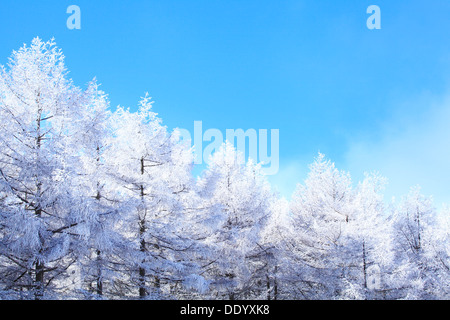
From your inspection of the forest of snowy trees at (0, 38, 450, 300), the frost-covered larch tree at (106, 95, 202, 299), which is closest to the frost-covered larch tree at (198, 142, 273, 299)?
the forest of snowy trees at (0, 38, 450, 300)

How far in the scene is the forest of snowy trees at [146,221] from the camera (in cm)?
967

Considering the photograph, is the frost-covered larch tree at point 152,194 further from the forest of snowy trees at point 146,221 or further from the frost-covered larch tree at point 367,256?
the frost-covered larch tree at point 367,256

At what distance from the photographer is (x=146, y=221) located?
41.8 ft

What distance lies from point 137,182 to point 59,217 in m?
3.18

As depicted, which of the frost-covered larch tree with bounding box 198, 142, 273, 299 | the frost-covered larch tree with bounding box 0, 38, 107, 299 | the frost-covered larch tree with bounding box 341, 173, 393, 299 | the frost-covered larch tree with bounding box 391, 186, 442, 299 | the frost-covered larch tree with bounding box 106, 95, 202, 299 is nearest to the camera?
the frost-covered larch tree with bounding box 0, 38, 107, 299

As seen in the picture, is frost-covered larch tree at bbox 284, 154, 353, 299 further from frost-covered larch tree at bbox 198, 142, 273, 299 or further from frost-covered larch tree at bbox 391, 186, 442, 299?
frost-covered larch tree at bbox 391, 186, 442, 299

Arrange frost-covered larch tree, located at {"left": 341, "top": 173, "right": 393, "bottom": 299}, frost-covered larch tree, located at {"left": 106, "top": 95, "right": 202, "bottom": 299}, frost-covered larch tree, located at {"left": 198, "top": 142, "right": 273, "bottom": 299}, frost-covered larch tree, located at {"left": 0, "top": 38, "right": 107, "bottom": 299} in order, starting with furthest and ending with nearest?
frost-covered larch tree, located at {"left": 198, "top": 142, "right": 273, "bottom": 299} → frost-covered larch tree, located at {"left": 341, "top": 173, "right": 393, "bottom": 299} → frost-covered larch tree, located at {"left": 106, "top": 95, "right": 202, "bottom": 299} → frost-covered larch tree, located at {"left": 0, "top": 38, "right": 107, "bottom": 299}

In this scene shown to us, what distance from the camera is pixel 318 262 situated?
15.8 m

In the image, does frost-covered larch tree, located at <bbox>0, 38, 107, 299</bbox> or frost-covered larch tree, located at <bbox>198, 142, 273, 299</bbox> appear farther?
frost-covered larch tree, located at <bbox>198, 142, 273, 299</bbox>

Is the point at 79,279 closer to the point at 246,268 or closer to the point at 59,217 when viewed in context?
the point at 59,217

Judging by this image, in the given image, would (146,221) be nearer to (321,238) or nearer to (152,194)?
(152,194)

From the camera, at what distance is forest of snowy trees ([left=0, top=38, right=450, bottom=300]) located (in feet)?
31.7

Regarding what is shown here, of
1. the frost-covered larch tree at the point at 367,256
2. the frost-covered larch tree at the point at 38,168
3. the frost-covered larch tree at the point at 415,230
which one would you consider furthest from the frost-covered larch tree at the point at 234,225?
the frost-covered larch tree at the point at 415,230
